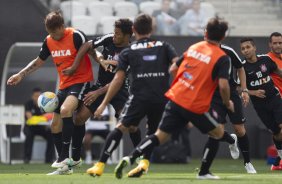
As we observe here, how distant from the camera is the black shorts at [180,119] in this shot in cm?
1130

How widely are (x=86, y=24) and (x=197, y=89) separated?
37.8 ft

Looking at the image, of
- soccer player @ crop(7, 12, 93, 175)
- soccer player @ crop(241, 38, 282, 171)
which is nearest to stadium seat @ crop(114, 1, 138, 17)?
soccer player @ crop(241, 38, 282, 171)

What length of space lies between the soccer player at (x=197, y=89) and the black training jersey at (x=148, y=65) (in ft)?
1.44

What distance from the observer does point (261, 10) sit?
23281 millimetres

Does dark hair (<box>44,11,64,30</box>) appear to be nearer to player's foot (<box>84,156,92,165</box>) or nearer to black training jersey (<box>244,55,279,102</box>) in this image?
black training jersey (<box>244,55,279,102</box>)

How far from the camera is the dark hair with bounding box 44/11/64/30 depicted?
1359 centimetres

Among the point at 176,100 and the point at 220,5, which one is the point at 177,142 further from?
the point at 176,100

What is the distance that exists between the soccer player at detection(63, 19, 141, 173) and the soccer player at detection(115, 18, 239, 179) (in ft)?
8.40

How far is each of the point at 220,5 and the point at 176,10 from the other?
128cm

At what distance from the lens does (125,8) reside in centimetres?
2283

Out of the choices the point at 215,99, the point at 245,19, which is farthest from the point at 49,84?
the point at 215,99

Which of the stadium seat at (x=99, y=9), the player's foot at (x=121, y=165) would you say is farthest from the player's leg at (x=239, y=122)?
the stadium seat at (x=99, y=9)

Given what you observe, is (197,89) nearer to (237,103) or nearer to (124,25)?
(124,25)

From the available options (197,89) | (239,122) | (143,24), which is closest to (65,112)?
(143,24)
